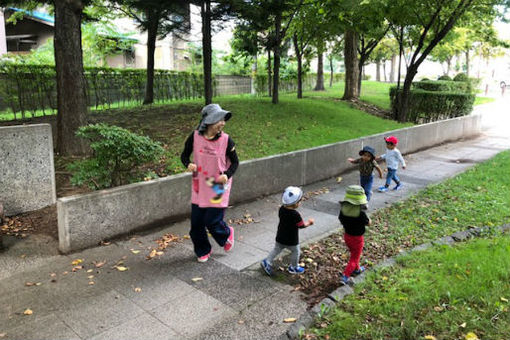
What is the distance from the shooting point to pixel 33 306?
3.94 meters

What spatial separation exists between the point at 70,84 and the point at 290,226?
5.43 meters

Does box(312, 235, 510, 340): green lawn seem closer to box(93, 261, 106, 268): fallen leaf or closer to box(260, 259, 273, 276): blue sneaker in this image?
box(260, 259, 273, 276): blue sneaker

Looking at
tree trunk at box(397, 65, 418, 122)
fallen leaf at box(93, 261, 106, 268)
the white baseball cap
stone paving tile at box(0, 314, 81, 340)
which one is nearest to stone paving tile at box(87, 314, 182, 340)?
stone paving tile at box(0, 314, 81, 340)

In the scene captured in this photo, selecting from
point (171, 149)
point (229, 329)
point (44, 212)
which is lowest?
point (229, 329)

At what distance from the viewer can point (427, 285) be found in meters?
4.23

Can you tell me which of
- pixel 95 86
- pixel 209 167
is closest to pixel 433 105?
pixel 95 86

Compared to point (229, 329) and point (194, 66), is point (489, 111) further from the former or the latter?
point (229, 329)

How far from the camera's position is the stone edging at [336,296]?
3.57 meters

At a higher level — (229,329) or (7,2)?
(7,2)

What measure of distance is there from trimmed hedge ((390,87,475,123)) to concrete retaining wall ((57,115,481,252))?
817cm

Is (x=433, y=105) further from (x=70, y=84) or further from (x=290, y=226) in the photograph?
(x=290, y=226)

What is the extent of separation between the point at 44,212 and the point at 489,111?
26.2 meters

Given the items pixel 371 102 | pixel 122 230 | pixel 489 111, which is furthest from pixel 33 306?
pixel 489 111

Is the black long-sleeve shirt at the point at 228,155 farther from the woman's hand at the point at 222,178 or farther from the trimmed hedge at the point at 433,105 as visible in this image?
the trimmed hedge at the point at 433,105
